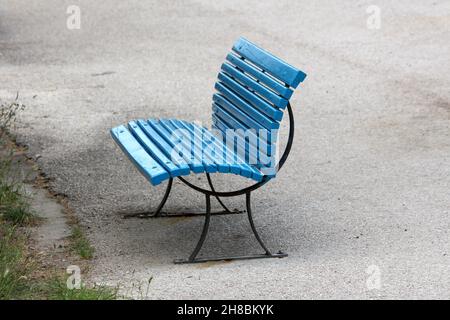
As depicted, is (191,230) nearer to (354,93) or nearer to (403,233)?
(403,233)

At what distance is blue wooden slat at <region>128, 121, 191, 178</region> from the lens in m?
5.73

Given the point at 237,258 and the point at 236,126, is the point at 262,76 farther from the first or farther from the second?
the point at 237,258

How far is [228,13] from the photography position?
13.2 m

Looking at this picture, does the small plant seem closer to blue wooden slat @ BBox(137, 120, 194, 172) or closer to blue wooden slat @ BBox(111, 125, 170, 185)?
blue wooden slat @ BBox(111, 125, 170, 185)

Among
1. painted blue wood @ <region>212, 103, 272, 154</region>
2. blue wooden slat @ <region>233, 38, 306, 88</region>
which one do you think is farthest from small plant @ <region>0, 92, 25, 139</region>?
blue wooden slat @ <region>233, 38, 306, 88</region>

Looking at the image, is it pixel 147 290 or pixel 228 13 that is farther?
pixel 228 13

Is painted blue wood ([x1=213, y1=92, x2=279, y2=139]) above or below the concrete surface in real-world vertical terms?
above

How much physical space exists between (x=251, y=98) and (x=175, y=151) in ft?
2.21

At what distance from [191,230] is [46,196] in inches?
48.7

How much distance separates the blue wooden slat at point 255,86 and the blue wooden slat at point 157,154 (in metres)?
0.72

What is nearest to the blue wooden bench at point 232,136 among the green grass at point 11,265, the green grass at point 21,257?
the green grass at point 21,257

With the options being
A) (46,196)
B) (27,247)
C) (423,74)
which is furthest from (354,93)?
(27,247)

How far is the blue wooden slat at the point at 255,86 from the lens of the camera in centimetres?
605

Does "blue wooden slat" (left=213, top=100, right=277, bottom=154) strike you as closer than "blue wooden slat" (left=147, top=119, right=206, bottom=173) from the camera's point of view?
No
